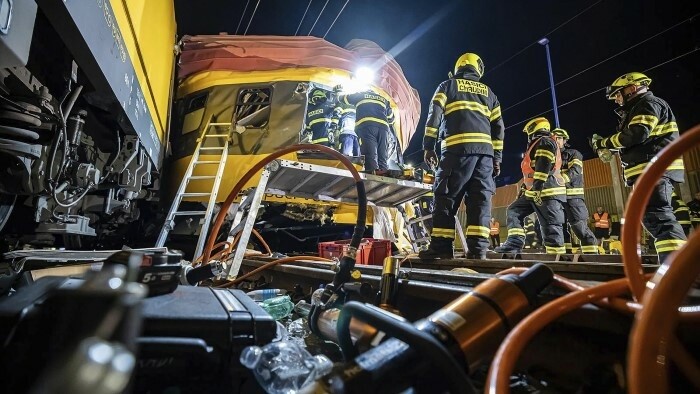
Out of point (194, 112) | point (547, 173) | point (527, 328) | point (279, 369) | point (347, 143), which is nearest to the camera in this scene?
point (527, 328)

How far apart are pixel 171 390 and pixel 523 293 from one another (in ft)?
2.58

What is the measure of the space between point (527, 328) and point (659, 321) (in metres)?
0.21

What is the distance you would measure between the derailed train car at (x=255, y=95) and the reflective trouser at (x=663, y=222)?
355 centimetres

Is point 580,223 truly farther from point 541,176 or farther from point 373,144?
point 373,144

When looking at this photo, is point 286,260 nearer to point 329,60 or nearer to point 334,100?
point 334,100

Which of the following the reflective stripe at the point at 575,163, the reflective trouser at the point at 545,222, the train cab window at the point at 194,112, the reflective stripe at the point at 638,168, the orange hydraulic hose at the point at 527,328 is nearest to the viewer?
the orange hydraulic hose at the point at 527,328

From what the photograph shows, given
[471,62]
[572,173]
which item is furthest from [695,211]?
[471,62]

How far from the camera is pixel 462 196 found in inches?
141

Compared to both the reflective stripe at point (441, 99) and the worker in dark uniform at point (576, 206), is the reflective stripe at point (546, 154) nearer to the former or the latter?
the worker in dark uniform at point (576, 206)

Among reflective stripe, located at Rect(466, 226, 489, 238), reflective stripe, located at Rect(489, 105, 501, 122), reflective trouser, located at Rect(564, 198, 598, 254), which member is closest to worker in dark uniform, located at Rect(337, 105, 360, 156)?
reflective stripe, located at Rect(489, 105, 501, 122)

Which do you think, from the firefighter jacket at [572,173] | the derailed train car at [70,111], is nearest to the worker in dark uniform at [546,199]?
the firefighter jacket at [572,173]

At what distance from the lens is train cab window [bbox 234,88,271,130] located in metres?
6.19

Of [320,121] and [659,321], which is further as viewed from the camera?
[320,121]

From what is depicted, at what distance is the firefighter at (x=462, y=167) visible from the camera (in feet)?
11.4
